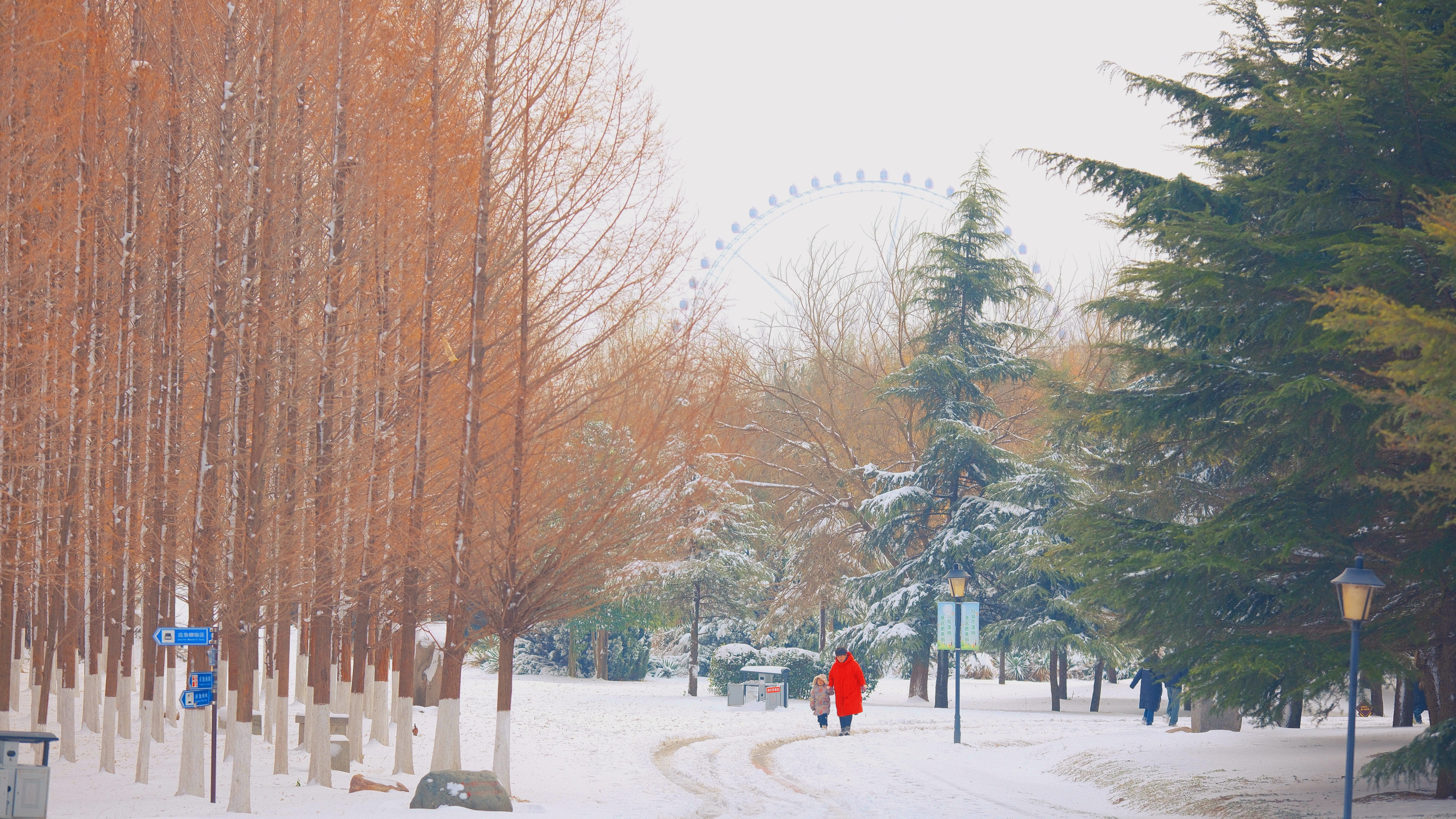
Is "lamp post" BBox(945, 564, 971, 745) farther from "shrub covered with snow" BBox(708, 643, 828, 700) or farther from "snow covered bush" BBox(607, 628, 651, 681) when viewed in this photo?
"snow covered bush" BBox(607, 628, 651, 681)

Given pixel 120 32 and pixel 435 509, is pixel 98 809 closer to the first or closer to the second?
pixel 435 509

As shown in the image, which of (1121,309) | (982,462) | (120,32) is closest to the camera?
(1121,309)

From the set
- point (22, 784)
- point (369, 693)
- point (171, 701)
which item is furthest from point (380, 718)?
point (22, 784)

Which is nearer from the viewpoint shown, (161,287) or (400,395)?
(400,395)

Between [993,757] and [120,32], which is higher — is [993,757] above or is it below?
below

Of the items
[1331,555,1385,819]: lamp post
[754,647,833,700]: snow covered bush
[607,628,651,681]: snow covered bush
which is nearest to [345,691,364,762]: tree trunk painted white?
[1331,555,1385,819]: lamp post

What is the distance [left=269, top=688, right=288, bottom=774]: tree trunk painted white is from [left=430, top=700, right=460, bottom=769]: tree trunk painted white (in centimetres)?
234

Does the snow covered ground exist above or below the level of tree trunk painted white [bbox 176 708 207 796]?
below

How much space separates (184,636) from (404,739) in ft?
13.6

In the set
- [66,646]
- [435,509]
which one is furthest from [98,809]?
[66,646]

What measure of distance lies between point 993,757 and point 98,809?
1339 cm

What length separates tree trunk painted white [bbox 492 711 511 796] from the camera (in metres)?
13.4

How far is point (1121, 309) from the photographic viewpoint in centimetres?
1534

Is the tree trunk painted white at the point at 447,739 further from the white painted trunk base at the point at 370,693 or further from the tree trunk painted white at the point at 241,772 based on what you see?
the white painted trunk base at the point at 370,693
